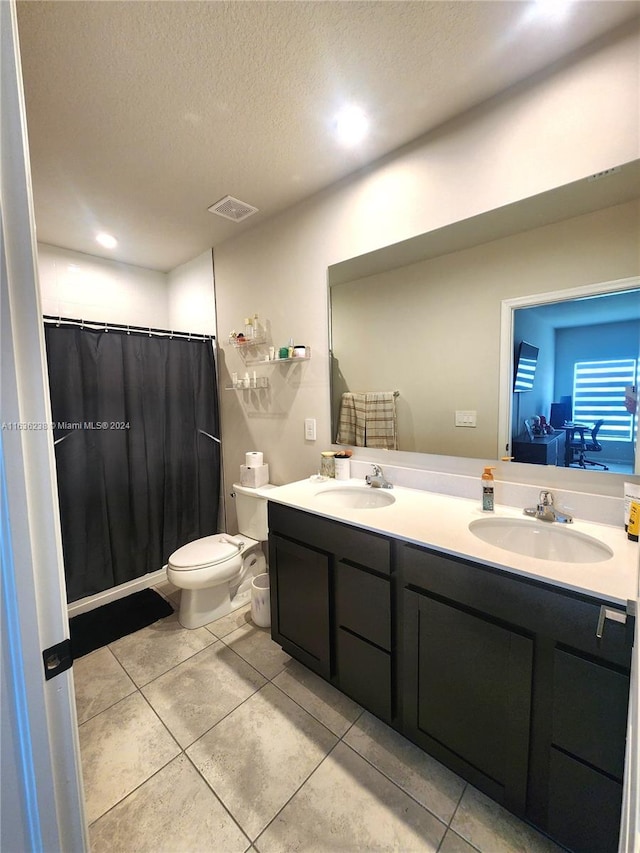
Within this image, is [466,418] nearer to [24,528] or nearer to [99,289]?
[24,528]

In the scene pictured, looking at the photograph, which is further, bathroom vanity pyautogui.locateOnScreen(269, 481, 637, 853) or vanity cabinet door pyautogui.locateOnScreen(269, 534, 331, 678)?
vanity cabinet door pyautogui.locateOnScreen(269, 534, 331, 678)

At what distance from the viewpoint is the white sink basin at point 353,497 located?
69.1 inches

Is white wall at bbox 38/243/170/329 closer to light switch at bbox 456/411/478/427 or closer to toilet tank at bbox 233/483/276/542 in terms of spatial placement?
→ toilet tank at bbox 233/483/276/542

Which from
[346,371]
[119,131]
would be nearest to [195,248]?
[119,131]

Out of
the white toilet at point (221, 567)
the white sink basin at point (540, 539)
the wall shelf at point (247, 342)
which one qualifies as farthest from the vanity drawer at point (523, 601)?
the wall shelf at point (247, 342)

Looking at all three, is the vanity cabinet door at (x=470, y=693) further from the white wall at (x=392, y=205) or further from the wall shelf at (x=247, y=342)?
the wall shelf at (x=247, y=342)

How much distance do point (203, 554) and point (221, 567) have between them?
0.14 m

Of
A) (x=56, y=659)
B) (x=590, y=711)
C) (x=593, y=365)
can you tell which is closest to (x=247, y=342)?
(x=593, y=365)

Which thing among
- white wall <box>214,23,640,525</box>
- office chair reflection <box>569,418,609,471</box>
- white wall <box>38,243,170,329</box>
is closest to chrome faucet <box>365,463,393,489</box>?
white wall <box>214,23,640,525</box>

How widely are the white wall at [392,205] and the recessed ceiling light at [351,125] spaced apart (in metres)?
0.20

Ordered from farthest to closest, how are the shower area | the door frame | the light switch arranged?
the shower area
the light switch
the door frame

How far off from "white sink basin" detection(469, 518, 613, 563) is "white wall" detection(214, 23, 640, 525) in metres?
0.23

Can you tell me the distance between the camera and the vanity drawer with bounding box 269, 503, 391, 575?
4.23ft

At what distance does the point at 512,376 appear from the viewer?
1441 mm
